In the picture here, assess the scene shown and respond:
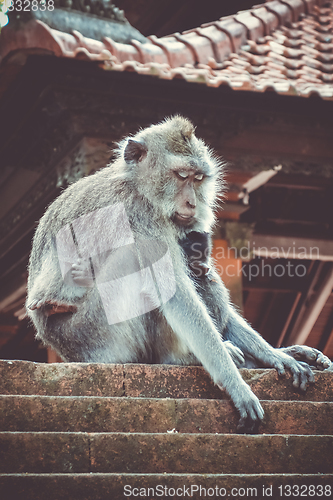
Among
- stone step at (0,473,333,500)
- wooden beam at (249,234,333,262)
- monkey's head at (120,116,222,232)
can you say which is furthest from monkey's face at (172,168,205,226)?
wooden beam at (249,234,333,262)

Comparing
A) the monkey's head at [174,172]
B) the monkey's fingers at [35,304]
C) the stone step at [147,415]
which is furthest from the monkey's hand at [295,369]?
the monkey's fingers at [35,304]

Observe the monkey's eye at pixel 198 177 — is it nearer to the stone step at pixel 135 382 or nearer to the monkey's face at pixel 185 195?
the monkey's face at pixel 185 195

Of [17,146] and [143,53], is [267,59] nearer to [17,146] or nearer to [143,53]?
[143,53]

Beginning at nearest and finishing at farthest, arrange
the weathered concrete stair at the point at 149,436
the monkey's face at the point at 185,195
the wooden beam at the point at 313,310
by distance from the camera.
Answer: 1. the weathered concrete stair at the point at 149,436
2. the monkey's face at the point at 185,195
3. the wooden beam at the point at 313,310

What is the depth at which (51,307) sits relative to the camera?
371 centimetres

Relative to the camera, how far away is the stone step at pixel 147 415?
2830 millimetres

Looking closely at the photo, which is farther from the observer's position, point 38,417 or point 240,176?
point 240,176

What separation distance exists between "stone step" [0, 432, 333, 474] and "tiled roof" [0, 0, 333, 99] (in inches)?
135

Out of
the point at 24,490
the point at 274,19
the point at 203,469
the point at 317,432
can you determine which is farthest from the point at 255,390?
the point at 274,19

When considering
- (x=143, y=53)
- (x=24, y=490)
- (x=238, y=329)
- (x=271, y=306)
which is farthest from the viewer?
(x=271, y=306)

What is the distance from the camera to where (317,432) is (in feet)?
10.4

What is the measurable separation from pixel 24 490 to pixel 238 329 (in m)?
2.05

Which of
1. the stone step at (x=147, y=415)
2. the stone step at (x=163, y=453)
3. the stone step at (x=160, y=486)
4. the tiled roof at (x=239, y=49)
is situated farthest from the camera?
the tiled roof at (x=239, y=49)

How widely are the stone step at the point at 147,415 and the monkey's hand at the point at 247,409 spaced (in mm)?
45
